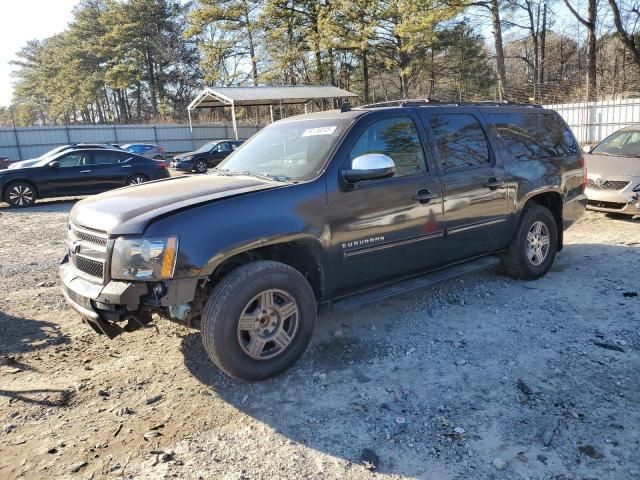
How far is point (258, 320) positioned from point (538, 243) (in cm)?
365

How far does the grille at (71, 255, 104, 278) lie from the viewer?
133 inches

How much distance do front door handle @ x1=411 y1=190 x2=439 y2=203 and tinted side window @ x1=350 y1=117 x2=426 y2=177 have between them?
190mm

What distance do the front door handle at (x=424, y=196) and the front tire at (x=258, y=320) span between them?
1.31 meters

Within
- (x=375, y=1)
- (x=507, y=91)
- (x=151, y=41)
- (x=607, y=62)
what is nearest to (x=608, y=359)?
(x=507, y=91)

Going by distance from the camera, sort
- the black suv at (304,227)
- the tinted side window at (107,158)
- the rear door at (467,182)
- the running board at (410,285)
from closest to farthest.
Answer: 1. the black suv at (304,227)
2. the running board at (410,285)
3. the rear door at (467,182)
4. the tinted side window at (107,158)

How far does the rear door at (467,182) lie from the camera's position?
4594 millimetres

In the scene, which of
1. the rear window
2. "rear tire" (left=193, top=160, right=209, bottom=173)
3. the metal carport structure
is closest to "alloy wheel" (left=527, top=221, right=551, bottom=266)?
"rear tire" (left=193, top=160, right=209, bottom=173)

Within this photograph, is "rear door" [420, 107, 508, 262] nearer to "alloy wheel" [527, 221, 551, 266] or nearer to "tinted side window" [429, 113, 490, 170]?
"tinted side window" [429, 113, 490, 170]

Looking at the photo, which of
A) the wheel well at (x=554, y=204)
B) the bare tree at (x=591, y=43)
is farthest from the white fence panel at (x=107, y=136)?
the wheel well at (x=554, y=204)

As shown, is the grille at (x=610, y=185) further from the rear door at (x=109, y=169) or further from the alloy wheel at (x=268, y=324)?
the rear door at (x=109, y=169)

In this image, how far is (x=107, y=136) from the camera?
3444cm

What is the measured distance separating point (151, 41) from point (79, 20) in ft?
37.2

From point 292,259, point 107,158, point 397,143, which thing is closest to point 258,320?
point 292,259

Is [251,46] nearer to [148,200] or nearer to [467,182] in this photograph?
[467,182]
